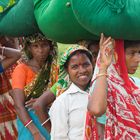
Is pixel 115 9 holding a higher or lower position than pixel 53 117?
higher

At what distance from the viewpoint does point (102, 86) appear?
337 centimetres

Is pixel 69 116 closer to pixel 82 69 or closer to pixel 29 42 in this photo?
pixel 82 69

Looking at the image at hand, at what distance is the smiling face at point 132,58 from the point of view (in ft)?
11.5

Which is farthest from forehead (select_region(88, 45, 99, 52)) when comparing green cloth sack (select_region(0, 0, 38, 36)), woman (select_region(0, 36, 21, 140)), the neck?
woman (select_region(0, 36, 21, 140))

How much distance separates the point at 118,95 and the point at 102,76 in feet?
0.51

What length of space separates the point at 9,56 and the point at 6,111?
533 millimetres

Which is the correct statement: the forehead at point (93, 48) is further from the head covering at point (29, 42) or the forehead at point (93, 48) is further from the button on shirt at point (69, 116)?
the head covering at point (29, 42)

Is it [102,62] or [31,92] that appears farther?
[31,92]

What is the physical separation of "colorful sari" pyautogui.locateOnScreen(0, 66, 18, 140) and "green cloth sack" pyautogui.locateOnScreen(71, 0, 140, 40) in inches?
Result: 94.8

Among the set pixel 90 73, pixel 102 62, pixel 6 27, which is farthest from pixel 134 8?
pixel 6 27

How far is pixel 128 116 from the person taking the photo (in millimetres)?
3430

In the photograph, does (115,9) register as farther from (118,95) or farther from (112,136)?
(112,136)

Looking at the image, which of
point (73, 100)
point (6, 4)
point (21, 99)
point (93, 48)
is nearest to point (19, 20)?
point (6, 4)

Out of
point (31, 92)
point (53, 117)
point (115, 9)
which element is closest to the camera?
point (115, 9)
